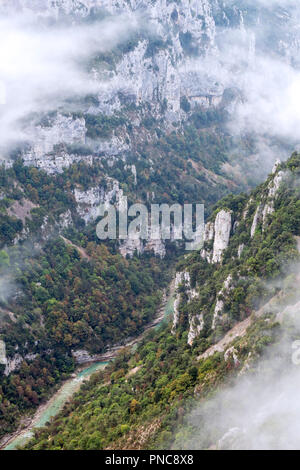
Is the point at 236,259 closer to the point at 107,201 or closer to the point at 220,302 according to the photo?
the point at 220,302

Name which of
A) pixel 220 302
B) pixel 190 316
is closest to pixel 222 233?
pixel 190 316

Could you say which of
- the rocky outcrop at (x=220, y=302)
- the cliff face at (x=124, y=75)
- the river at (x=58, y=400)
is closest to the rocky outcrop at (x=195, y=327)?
the rocky outcrop at (x=220, y=302)

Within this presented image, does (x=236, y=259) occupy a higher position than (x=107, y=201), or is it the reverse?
(x=236, y=259)

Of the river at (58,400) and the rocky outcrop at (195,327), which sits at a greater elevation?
the rocky outcrop at (195,327)

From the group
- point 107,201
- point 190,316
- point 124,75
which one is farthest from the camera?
point 124,75

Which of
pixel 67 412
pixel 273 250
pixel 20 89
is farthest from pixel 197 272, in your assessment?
pixel 20 89

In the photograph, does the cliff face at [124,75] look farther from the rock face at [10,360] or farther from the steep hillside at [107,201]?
the rock face at [10,360]

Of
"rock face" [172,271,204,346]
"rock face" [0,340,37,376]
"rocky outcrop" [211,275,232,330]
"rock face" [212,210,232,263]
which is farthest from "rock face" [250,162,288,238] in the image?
"rock face" [0,340,37,376]
